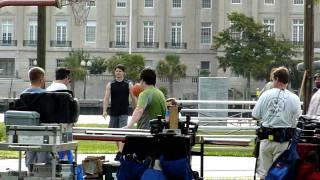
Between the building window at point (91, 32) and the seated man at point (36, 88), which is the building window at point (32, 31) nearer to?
the building window at point (91, 32)

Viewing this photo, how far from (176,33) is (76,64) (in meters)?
13.9

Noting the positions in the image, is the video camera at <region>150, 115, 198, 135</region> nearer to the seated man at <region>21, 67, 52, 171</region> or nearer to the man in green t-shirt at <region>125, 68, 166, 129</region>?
the man in green t-shirt at <region>125, 68, 166, 129</region>

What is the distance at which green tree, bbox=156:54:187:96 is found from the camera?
88438 millimetres

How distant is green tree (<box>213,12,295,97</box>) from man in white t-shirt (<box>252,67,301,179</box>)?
71.0 meters

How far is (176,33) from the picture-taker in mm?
96312

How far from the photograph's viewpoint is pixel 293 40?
93812 mm

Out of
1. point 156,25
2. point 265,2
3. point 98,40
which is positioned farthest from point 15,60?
point 265,2

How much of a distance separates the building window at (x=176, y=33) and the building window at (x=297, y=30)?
12.8 m

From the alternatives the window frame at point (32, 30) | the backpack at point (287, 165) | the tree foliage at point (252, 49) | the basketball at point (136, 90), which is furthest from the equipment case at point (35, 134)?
the window frame at point (32, 30)

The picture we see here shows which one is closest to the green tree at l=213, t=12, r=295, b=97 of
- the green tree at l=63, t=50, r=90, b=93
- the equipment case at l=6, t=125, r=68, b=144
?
the green tree at l=63, t=50, r=90, b=93

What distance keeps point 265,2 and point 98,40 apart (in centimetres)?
1941

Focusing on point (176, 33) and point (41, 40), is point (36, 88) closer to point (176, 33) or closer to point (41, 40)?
point (41, 40)

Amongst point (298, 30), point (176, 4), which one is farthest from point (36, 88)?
point (176, 4)

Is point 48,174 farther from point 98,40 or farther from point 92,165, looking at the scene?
point 98,40
